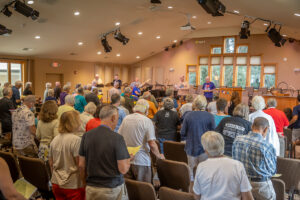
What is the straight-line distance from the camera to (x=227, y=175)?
198 centimetres

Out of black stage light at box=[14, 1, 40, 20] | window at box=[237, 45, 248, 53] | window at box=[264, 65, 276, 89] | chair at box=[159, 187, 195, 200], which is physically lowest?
chair at box=[159, 187, 195, 200]

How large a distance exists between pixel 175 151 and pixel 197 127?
69 cm

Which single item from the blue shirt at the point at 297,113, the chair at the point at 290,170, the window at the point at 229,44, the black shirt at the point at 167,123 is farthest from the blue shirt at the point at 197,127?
the window at the point at 229,44

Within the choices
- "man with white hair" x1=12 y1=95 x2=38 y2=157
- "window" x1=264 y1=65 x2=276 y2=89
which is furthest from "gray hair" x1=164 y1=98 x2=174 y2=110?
"window" x1=264 y1=65 x2=276 y2=89

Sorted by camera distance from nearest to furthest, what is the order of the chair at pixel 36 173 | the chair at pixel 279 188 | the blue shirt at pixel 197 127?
1. the chair at pixel 279 188
2. the chair at pixel 36 173
3. the blue shirt at pixel 197 127

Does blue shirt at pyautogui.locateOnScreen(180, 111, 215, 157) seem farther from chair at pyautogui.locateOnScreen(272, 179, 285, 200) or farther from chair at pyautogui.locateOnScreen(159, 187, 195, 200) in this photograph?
chair at pyautogui.locateOnScreen(159, 187, 195, 200)

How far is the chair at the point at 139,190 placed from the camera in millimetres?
2379

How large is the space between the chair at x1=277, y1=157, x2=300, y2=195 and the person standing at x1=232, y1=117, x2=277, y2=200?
0.80 metres

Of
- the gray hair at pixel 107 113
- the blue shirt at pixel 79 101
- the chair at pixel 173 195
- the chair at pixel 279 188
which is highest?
the gray hair at pixel 107 113

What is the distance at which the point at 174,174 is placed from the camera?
10.6 ft

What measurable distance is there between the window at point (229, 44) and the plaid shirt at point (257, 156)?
47.0 ft

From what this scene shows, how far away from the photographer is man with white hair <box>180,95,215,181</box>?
3.89 m

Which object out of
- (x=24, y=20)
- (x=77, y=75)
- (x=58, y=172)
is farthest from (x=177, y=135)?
(x=77, y=75)

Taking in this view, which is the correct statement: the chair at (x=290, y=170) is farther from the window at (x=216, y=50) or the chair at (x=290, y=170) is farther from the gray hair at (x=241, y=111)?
the window at (x=216, y=50)
